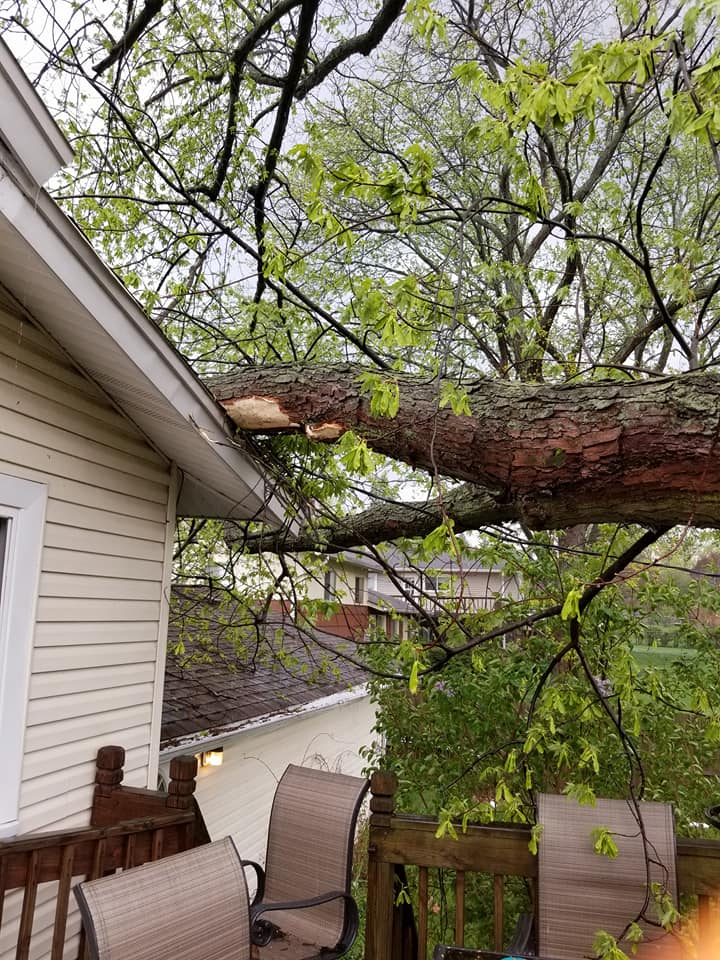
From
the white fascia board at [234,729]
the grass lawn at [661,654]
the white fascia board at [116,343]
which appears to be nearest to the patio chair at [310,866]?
the white fascia board at [116,343]

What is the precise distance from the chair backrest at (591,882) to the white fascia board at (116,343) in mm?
2427

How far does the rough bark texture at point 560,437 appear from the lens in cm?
275

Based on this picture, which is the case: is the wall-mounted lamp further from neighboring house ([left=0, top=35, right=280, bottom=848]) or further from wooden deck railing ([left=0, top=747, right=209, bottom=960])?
wooden deck railing ([left=0, top=747, right=209, bottom=960])

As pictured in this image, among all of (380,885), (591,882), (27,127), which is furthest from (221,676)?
(27,127)

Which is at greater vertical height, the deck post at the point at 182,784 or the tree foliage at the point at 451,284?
the tree foliage at the point at 451,284

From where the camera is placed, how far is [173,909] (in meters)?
2.38

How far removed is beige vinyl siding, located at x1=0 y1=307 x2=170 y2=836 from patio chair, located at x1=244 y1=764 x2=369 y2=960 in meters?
0.95

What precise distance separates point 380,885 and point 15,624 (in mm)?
2008

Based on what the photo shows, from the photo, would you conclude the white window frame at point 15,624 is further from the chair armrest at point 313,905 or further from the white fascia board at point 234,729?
the white fascia board at point 234,729

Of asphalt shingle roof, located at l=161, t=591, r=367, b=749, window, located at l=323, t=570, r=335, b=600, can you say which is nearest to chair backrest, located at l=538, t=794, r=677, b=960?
window, located at l=323, t=570, r=335, b=600

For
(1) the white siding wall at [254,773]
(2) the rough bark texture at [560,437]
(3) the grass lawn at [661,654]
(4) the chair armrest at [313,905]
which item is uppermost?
(2) the rough bark texture at [560,437]

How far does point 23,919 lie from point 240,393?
2.57 meters

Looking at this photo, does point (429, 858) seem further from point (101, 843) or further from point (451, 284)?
point (451, 284)

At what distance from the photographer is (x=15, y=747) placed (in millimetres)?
3129
